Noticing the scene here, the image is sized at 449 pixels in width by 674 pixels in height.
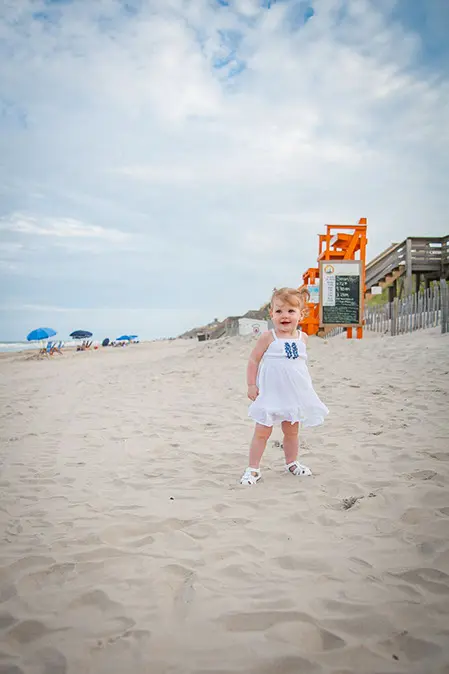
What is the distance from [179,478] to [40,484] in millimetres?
1147

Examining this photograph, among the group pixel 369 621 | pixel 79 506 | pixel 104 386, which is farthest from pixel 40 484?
pixel 104 386

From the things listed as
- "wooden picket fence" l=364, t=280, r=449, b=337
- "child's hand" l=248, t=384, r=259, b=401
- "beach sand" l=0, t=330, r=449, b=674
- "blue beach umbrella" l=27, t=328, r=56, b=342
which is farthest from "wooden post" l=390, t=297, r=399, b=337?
"blue beach umbrella" l=27, t=328, r=56, b=342

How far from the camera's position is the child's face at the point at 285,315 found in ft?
11.2

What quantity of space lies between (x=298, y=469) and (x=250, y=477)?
428 mm

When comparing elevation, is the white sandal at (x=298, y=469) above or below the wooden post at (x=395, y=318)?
below

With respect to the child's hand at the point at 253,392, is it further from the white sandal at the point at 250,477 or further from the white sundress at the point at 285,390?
the white sandal at the point at 250,477

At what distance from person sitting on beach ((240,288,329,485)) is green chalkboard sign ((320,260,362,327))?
29.9 ft

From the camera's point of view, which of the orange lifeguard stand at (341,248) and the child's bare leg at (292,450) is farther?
the orange lifeguard stand at (341,248)

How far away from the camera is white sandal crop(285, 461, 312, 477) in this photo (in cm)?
Answer: 348

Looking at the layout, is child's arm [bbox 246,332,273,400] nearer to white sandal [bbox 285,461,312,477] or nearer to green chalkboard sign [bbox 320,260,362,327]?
white sandal [bbox 285,461,312,477]

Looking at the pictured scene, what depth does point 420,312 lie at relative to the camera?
11914 mm

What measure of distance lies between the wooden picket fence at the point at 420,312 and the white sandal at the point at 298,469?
837 centimetres

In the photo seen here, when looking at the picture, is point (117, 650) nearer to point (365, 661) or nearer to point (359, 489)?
point (365, 661)

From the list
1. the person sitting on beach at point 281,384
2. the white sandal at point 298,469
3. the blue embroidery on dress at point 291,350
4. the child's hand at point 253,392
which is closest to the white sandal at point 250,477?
the person sitting on beach at point 281,384
